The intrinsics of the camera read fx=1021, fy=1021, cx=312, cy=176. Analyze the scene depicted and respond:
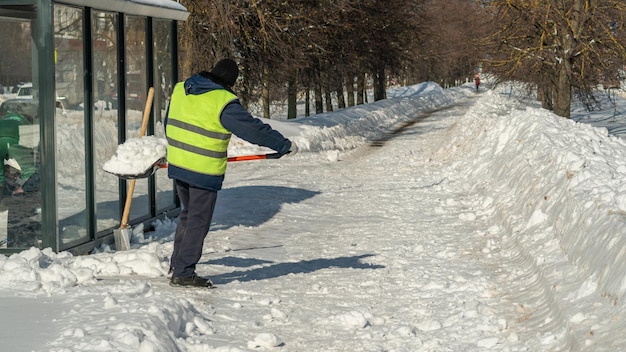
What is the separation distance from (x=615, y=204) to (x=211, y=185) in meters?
3.08

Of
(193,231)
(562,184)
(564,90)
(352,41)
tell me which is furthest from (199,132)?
(352,41)

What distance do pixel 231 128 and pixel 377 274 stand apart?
195cm

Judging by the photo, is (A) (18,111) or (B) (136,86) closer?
(A) (18,111)

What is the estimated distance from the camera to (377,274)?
866 centimetres

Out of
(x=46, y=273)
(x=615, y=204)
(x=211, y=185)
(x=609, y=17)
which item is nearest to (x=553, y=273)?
(x=615, y=204)

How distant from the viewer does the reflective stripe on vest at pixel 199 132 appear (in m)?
7.70

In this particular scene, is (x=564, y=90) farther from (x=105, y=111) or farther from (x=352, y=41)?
(x=105, y=111)

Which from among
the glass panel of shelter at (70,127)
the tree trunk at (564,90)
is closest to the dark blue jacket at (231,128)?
the glass panel of shelter at (70,127)

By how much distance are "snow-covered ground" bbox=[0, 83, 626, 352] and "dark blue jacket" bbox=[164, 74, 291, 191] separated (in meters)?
0.85

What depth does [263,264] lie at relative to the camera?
30.1 feet

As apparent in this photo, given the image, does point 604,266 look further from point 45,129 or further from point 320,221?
point 320,221

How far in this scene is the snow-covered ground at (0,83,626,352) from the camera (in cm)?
603

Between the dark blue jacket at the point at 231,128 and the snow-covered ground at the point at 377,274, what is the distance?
0.85 metres

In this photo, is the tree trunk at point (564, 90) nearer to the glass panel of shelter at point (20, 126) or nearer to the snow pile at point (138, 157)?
the snow pile at point (138, 157)
